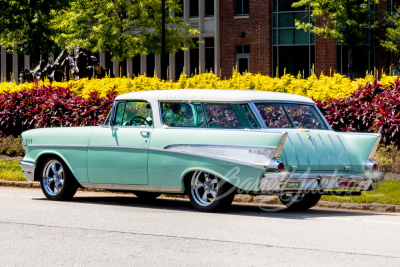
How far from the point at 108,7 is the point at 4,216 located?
26.2 m

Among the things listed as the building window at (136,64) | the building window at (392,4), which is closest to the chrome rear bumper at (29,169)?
the building window at (392,4)

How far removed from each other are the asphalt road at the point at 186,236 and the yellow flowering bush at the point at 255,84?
271 inches

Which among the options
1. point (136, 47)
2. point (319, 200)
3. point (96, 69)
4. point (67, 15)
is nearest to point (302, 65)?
point (136, 47)

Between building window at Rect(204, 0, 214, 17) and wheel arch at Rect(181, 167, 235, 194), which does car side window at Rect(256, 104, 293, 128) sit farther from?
building window at Rect(204, 0, 214, 17)

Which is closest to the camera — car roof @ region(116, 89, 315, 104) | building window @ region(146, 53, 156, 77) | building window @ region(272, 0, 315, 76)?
car roof @ region(116, 89, 315, 104)

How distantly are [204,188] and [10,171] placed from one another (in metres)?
7.85

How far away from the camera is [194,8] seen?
160 ft

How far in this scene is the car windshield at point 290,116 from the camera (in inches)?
458

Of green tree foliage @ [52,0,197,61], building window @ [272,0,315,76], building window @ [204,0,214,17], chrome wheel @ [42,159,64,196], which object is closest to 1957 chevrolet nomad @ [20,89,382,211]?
chrome wheel @ [42,159,64,196]

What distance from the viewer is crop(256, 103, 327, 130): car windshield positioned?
38.2 ft

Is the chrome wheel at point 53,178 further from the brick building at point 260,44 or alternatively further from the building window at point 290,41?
the building window at point 290,41

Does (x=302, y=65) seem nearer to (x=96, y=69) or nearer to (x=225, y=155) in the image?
(x=96, y=69)

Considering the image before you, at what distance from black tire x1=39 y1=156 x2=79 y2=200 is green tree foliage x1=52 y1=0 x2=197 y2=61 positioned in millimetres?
23348

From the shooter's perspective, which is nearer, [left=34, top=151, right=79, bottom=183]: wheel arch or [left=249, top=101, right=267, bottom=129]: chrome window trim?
Result: [left=249, top=101, right=267, bottom=129]: chrome window trim
